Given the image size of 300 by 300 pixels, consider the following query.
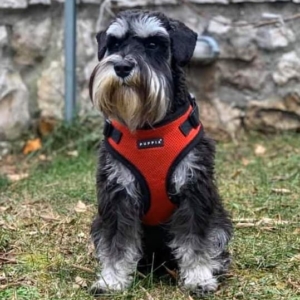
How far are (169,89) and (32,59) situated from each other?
331 centimetres

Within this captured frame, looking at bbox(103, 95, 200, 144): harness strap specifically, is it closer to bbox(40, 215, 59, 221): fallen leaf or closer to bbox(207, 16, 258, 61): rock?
bbox(40, 215, 59, 221): fallen leaf

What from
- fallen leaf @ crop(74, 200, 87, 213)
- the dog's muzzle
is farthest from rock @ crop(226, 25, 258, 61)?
the dog's muzzle

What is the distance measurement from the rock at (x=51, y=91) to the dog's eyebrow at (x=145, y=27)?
3.26 metres

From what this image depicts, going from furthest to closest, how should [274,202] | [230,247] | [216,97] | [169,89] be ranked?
[216,97], [274,202], [230,247], [169,89]

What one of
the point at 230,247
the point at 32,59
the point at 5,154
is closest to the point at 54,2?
the point at 32,59

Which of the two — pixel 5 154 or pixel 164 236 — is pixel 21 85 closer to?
pixel 5 154

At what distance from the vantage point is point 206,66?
6801mm

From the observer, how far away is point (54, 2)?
6641 millimetres

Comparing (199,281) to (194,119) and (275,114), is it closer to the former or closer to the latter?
(194,119)

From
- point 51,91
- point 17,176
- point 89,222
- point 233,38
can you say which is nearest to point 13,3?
point 51,91

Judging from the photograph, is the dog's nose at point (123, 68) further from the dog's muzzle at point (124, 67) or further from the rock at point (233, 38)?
the rock at point (233, 38)

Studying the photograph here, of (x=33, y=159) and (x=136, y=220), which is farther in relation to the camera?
(x=33, y=159)

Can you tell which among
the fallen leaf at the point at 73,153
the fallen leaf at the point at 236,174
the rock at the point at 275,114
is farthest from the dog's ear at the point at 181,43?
the rock at the point at 275,114

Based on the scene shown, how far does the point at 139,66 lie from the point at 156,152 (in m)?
0.41
